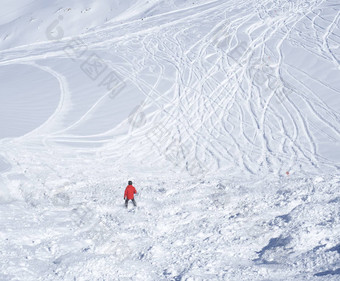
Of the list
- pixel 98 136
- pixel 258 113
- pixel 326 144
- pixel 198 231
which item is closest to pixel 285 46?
pixel 258 113

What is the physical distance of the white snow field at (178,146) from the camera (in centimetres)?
755

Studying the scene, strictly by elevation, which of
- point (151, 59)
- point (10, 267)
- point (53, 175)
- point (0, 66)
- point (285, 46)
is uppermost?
point (0, 66)

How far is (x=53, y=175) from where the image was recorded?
38.4 ft

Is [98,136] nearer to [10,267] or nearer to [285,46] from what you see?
[10,267]

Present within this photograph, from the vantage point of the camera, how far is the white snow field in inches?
297

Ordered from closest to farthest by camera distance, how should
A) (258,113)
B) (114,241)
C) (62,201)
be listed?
(114,241), (62,201), (258,113)

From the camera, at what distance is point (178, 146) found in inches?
529

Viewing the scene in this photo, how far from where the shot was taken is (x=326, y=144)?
40.5ft

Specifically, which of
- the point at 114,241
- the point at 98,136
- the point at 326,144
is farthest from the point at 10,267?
the point at 326,144

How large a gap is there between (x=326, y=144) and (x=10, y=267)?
925 cm

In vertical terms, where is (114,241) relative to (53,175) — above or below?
below

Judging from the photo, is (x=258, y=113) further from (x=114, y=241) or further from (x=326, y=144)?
(x=114, y=241)

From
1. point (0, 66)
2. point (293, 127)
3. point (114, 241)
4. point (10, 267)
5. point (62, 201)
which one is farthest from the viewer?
point (0, 66)

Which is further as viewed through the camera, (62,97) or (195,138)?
(62,97)
